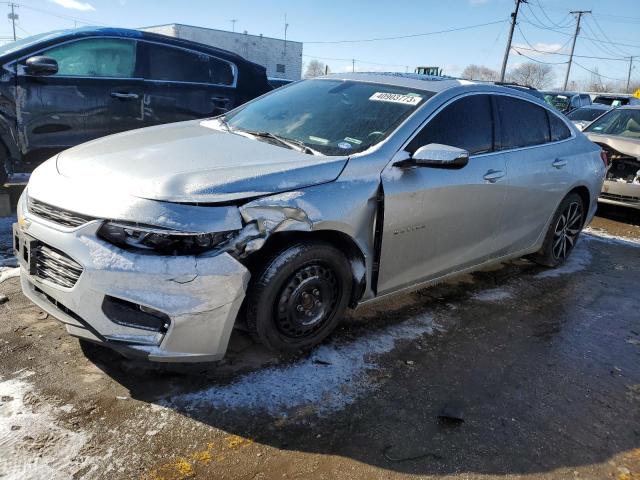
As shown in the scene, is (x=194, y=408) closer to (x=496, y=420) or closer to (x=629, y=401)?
(x=496, y=420)

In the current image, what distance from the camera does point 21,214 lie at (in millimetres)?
2816

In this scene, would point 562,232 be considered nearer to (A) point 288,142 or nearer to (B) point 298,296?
(A) point 288,142

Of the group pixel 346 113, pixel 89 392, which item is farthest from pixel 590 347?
pixel 89 392

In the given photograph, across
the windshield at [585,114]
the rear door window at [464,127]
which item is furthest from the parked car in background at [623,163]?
the windshield at [585,114]

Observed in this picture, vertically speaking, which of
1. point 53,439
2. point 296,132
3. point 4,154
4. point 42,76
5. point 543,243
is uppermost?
point 42,76

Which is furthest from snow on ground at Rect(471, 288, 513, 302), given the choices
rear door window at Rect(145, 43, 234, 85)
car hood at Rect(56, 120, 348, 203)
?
rear door window at Rect(145, 43, 234, 85)

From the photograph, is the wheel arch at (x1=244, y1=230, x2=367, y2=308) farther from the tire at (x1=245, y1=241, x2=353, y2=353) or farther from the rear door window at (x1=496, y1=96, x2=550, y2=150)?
the rear door window at (x1=496, y1=96, x2=550, y2=150)

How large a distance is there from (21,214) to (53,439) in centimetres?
124

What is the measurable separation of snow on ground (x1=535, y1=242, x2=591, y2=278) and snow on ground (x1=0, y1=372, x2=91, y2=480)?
4164 millimetres

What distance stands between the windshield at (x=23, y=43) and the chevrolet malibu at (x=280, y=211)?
106 inches

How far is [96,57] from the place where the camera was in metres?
5.71

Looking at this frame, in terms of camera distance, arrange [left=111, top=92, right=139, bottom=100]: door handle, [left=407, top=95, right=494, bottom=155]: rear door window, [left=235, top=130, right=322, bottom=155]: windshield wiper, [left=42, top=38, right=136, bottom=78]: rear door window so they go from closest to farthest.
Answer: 1. [left=235, top=130, right=322, bottom=155]: windshield wiper
2. [left=407, top=95, right=494, bottom=155]: rear door window
3. [left=42, top=38, right=136, bottom=78]: rear door window
4. [left=111, top=92, right=139, bottom=100]: door handle

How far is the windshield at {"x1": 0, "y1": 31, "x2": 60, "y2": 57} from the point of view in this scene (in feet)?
17.0

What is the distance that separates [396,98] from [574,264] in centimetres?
306
